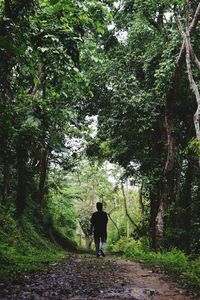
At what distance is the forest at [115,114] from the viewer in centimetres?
699

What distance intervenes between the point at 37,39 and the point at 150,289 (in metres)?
4.76

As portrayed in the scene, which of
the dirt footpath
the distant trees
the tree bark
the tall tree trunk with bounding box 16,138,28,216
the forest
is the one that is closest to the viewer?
the dirt footpath

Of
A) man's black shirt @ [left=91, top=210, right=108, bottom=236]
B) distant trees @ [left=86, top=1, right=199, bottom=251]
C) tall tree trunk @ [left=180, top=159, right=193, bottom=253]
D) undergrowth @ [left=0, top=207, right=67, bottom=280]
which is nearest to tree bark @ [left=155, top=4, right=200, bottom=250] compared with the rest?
distant trees @ [left=86, top=1, right=199, bottom=251]

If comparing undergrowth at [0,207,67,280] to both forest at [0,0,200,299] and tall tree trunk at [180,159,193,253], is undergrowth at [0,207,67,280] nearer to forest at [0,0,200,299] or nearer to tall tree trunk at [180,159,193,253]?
forest at [0,0,200,299]

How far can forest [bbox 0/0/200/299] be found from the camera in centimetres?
699

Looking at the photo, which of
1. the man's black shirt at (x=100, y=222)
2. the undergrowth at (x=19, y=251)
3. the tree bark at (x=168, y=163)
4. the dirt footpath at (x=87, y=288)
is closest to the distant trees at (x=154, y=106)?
the tree bark at (x=168, y=163)

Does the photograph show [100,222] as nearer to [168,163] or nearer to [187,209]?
[168,163]

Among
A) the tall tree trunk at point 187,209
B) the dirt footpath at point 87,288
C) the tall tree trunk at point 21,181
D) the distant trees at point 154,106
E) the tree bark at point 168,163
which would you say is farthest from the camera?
the tall tree trunk at point 187,209

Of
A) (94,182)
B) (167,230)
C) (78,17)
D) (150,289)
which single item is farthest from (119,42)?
(94,182)

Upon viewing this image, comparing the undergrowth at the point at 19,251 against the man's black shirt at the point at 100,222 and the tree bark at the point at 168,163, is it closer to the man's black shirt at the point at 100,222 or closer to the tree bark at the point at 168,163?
the man's black shirt at the point at 100,222

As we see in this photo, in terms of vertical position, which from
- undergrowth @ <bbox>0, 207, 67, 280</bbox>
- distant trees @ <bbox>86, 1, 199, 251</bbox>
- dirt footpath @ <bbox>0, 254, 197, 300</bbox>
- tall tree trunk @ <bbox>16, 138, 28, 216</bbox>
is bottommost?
dirt footpath @ <bbox>0, 254, 197, 300</bbox>

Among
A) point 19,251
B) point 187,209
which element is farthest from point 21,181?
point 187,209

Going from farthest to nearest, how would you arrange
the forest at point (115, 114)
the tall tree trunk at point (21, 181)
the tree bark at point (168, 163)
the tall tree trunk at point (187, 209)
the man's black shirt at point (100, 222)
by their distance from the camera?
the tall tree trunk at point (187, 209)
the tree bark at point (168, 163)
the man's black shirt at point (100, 222)
the tall tree trunk at point (21, 181)
the forest at point (115, 114)

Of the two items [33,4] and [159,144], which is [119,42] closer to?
[159,144]
